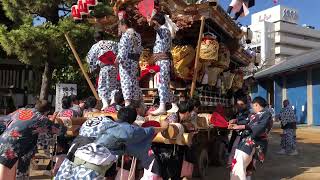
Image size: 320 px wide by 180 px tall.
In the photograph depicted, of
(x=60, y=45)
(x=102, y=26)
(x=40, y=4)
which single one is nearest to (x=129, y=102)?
(x=102, y=26)

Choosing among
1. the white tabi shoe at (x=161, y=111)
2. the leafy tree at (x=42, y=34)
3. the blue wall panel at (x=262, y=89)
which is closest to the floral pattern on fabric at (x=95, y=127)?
the white tabi shoe at (x=161, y=111)

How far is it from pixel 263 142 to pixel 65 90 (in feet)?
22.5

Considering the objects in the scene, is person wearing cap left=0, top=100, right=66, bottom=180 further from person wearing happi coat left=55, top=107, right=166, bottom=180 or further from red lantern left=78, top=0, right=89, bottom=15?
red lantern left=78, top=0, right=89, bottom=15

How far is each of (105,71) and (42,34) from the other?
4.85 metres

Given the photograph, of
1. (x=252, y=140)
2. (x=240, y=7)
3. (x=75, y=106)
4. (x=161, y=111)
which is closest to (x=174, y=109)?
(x=161, y=111)

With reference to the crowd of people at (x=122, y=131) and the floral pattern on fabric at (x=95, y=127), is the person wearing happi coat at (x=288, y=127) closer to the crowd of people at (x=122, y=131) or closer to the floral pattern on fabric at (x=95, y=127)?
the crowd of people at (x=122, y=131)

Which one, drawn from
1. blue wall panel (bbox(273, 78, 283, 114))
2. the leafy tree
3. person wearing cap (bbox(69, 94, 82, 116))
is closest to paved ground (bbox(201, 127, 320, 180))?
person wearing cap (bbox(69, 94, 82, 116))

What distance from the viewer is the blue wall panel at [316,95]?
21.2m

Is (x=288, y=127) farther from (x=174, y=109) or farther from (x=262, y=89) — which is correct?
(x=262, y=89)

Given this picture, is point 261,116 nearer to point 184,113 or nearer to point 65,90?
point 184,113

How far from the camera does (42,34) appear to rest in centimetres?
1075

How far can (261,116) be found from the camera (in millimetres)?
5766

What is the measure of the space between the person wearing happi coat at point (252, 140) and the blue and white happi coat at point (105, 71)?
6.48 ft

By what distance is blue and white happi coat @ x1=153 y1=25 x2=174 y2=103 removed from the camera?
5941 millimetres
